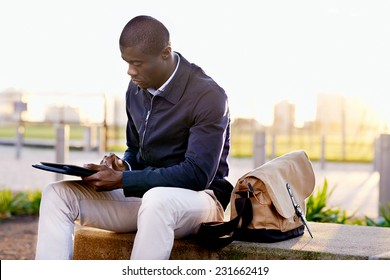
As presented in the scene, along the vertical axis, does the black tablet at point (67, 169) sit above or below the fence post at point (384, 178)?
above

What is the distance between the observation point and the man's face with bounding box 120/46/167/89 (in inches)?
144

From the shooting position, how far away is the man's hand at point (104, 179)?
11.8 feet

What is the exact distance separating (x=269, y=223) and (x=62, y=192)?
0.99 meters

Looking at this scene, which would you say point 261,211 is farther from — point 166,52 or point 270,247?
point 166,52

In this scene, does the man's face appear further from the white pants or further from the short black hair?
the white pants

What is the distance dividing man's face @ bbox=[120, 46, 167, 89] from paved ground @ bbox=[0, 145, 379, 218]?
180 inches

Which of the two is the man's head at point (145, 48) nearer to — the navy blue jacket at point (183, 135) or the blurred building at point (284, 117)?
the navy blue jacket at point (183, 135)

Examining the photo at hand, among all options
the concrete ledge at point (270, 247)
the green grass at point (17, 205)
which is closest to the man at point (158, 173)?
the concrete ledge at point (270, 247)

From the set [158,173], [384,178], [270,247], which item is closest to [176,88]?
[158,173]

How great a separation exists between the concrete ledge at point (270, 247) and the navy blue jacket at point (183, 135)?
32 centimetres

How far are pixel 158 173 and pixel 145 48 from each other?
576 millimetres

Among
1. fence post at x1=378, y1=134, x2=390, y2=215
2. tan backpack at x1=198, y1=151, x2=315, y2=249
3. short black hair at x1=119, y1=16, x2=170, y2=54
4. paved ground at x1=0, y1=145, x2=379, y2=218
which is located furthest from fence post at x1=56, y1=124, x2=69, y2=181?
short black hair at x1=119, y1=16, x2=170, y2=54

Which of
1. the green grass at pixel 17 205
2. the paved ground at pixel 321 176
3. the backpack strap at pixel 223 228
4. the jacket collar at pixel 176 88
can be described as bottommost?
the paved ground at pixel 321 176

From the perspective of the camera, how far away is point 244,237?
3.86m
